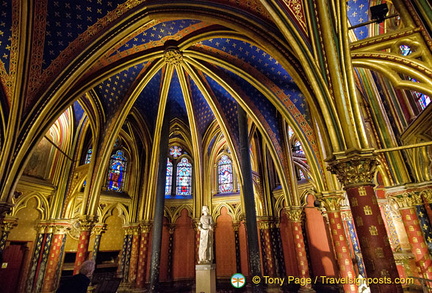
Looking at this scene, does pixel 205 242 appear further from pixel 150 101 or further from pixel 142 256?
pixel 150 101

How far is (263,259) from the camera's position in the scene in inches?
477

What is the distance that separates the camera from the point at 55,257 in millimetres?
10734

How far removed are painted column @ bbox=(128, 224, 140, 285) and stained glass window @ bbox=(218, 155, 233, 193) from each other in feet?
17.8

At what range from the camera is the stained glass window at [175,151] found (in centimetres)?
1617

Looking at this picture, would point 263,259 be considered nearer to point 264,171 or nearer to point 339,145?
point 264,171

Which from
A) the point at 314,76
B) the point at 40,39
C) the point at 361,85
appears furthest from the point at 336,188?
the point at 40,39

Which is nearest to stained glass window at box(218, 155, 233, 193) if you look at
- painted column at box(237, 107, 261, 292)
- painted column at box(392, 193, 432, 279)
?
painted column at box(237, 107, 261, 292)

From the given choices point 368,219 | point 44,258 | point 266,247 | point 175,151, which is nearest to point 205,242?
point 368,219

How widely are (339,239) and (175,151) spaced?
11043mm

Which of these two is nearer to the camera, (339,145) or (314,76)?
(339,145)

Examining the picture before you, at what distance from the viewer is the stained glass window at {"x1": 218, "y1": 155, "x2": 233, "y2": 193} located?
15.4 m

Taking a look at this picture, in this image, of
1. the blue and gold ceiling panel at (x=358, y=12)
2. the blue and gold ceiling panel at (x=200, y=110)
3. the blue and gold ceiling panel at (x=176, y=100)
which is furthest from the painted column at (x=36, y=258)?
the blue and gold ceiling panel at (x=358, y=12)

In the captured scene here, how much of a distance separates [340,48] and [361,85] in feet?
12.3

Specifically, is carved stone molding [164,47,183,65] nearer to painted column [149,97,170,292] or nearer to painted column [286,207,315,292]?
painted column [149,97,170,292]
